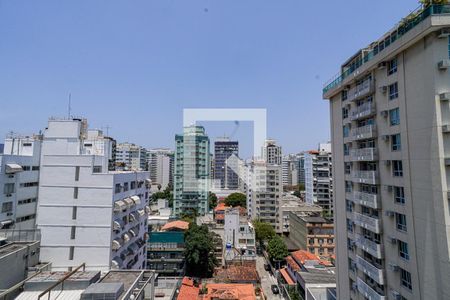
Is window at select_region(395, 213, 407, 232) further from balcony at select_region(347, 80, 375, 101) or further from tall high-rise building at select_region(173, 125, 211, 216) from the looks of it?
tall high-rise building at select_region(173, 125, 211, 216)

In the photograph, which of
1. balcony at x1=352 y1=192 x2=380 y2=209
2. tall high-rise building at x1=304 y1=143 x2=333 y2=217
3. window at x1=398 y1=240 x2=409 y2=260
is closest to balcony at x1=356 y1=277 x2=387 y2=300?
window at x1=398 y1=240 x2=409 y2=260

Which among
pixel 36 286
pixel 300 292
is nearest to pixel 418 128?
pixel 36 286

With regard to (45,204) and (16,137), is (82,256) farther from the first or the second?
(16,137)

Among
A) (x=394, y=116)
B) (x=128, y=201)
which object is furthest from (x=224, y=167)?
(x=394, y=116)

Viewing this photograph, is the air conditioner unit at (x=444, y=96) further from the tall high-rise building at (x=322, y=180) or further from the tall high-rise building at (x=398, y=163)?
the tall high-rise building at (x=322, y=180)

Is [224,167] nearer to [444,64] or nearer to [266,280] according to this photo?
[266,280]

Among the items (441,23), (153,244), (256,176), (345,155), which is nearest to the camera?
(441,23)
